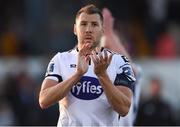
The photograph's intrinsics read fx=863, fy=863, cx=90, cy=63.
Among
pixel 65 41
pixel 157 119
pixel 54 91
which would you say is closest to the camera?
pixel 54 91

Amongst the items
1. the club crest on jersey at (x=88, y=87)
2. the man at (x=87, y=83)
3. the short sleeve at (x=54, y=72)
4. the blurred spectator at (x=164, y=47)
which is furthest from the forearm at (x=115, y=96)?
the blurred spectator at (x=164, y=47)

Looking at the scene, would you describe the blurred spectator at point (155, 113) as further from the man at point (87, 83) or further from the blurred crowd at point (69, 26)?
the man at point (87, 83)

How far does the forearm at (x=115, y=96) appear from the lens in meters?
8.23

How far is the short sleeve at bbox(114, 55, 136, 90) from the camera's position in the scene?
8688 millimetres

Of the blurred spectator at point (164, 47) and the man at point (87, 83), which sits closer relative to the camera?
the man at point (87, 83)

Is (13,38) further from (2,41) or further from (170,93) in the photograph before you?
(170,93)

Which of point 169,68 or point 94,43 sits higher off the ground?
point 94,43

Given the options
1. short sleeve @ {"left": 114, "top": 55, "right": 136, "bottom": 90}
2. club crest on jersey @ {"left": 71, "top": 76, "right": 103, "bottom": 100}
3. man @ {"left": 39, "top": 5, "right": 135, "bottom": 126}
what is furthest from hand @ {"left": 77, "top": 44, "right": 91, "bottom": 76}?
short sleeve @ {"left": 114, "top": 55, "right": 136, "bottom": 90}

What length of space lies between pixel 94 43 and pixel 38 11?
1224 centimetres

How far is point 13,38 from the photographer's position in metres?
20.0

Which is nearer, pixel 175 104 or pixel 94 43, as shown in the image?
pixel 94 43

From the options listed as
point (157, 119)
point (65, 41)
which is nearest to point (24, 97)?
point (65, 41)

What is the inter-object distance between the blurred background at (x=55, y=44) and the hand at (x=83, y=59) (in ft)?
23.8

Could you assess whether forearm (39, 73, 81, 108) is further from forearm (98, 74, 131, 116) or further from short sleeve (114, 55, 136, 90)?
short sleeve (114, 55, 136, 90)
